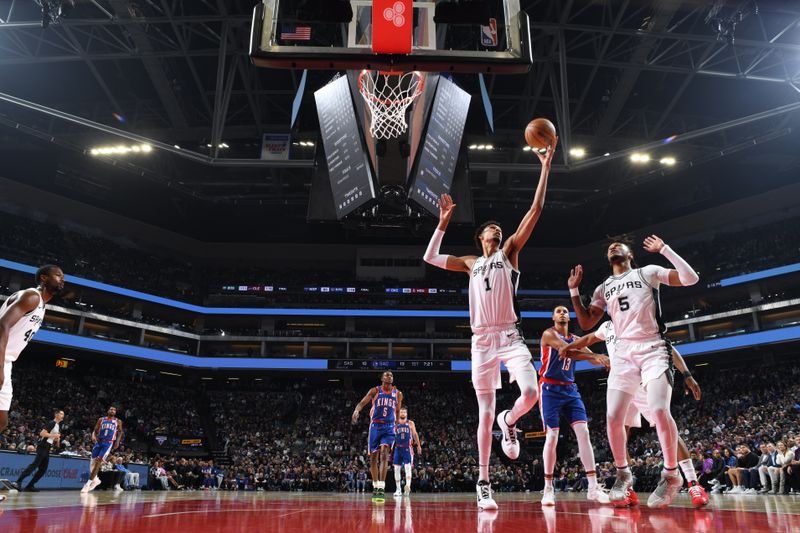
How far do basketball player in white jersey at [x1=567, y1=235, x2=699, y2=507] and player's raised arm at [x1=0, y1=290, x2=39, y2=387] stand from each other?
4.92m

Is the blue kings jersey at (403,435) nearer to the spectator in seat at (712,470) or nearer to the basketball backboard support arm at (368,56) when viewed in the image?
the basketball backboard support arm at (368,56)

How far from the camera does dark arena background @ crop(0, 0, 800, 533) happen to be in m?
12.9

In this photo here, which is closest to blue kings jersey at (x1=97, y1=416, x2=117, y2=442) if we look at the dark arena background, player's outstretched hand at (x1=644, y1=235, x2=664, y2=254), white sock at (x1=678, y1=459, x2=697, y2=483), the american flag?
the dark arena background

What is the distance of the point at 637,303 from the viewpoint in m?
4.93

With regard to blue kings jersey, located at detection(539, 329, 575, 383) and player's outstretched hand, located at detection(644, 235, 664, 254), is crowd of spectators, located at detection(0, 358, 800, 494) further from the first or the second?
player's outstretched hand, located at detection(644, 235, 664, 254)

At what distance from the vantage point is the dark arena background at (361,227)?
12.9 meters

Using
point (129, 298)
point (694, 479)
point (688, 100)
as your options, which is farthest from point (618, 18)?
point (129, 298)

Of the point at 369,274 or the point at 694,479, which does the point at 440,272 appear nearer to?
the point at 369,274

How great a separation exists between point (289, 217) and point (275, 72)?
14.7m

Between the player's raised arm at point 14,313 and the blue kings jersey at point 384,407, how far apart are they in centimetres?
564

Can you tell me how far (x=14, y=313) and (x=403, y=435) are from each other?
8.39 meters

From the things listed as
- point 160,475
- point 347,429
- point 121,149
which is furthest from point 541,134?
point 347,429

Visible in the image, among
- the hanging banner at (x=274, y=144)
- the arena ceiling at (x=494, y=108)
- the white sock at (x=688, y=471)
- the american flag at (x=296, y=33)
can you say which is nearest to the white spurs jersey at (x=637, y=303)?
the white sock at (x=688, y=471)

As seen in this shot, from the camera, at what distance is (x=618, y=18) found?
18172 mm
